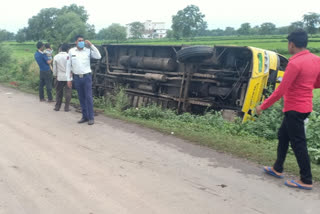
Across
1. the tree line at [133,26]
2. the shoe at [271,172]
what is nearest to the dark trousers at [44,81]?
the shoe at [271,172]

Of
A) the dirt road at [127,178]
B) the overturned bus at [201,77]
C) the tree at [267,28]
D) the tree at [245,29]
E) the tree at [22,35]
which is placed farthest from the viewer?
the tree at [245,29]

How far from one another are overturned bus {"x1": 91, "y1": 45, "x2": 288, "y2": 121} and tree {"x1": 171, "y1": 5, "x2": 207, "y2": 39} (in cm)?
7263

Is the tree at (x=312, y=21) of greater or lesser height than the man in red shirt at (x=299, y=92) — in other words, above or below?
above

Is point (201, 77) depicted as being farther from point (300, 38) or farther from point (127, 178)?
point (127, 178)

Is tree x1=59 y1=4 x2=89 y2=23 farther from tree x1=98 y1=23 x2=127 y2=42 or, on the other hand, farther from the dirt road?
the dirt road

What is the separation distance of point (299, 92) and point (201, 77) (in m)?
5.09

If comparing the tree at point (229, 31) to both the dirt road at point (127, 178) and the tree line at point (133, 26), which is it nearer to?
the tree line at point (133, 26)

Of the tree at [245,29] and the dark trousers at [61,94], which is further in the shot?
the tree at [245,29]

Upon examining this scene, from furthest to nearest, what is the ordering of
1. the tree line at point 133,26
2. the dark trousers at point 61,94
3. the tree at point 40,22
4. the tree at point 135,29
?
the tree at point 135,29 → the tree at point 40,22 → the tree line at point 133,26 → the dark trousers at point 61,94

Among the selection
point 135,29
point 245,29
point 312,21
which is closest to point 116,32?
point 135,29

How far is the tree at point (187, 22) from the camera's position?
8354 cm

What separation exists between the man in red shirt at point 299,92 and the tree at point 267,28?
2847 inches

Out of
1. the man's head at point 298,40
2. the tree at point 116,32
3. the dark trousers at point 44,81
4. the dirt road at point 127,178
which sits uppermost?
the tree at point 116,32

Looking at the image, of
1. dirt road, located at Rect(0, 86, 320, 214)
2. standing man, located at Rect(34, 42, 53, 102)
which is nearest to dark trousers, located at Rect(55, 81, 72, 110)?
standing man, located at Rect(34, 42, 53, 102)
